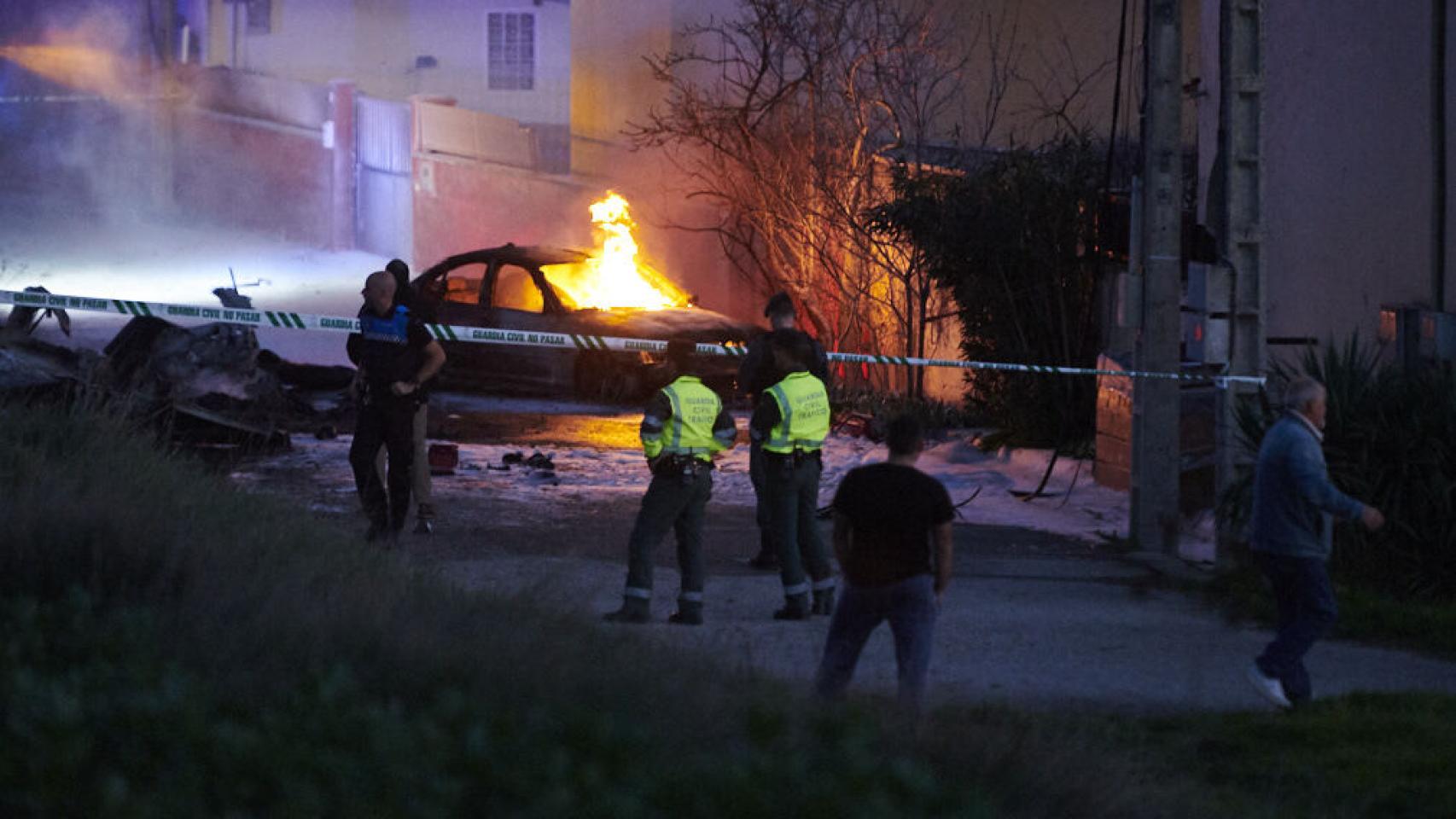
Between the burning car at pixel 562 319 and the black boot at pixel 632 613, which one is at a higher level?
the burning car at pixel 562 319

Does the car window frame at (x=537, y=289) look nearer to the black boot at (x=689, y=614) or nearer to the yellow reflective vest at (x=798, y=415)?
the yellow reflective vest at (x=798, y=415)

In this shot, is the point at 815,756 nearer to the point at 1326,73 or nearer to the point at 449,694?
the point at 449,694

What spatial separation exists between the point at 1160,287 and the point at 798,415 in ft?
10.6

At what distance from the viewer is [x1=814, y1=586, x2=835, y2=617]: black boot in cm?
935

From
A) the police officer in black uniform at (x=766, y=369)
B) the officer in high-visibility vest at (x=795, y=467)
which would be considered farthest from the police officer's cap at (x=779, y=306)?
the officer in high-visibility vest at (x=795, y=467)

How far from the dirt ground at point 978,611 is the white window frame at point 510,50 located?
114ft

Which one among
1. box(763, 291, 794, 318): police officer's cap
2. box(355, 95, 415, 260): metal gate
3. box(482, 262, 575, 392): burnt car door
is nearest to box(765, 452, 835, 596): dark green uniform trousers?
box(763, 291, 794, 318): police officer's cap

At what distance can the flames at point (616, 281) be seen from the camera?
19.6 meters

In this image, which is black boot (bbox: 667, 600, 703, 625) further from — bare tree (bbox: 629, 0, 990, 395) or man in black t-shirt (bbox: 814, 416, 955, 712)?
bare tree (bbox: 629, 0, 990, 395)

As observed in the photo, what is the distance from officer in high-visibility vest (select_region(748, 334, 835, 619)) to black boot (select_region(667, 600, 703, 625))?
479mm

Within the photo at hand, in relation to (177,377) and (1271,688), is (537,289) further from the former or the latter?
(1271,688)

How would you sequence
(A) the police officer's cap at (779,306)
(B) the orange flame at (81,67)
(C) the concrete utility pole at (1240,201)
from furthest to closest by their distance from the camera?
(B) the orange flame at (81,67) < (C) the concrete utility pole at (1240,201) < (A) the police officer's cap at (779,306)

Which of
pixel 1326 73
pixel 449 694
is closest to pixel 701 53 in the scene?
pixel 1326 73

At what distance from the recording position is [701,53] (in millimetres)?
26062
